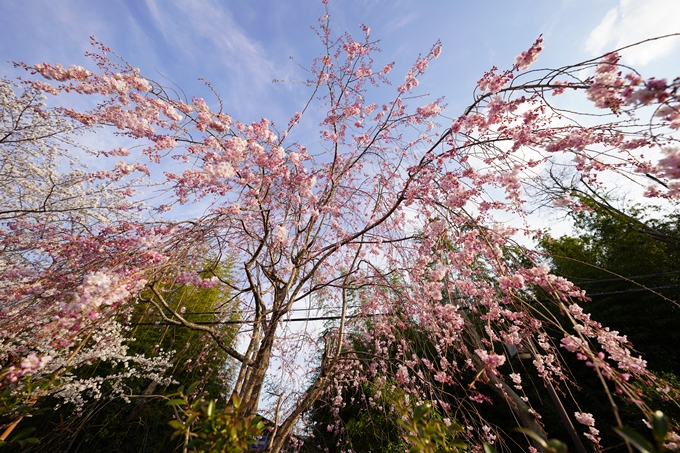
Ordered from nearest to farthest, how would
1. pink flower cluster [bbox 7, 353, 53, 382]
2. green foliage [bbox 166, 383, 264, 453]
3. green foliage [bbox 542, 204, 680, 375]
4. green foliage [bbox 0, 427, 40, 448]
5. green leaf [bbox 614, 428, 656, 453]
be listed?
green leaf [bbox 614, 428, 656, 453] < green foliage [bbox 166, 383, 264, 453] < green foliage [bbox 0, 427, 40, 448] < pink flower cluster [bbox 7, 353, 53, 382] < green foliage [bbox 542, 204, 680, 375]

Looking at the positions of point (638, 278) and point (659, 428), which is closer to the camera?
point (659, 428)

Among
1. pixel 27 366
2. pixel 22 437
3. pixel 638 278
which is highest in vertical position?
pixel 638 278

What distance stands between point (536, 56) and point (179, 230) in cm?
337

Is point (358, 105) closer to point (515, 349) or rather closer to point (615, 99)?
point (615, 99)

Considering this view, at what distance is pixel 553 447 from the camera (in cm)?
82

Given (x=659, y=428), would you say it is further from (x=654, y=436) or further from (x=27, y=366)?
(x=27, y=366)

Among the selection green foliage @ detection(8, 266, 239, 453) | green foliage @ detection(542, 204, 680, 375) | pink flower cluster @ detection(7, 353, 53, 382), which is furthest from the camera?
green foliage @ detection(542, 204, 680, 375)

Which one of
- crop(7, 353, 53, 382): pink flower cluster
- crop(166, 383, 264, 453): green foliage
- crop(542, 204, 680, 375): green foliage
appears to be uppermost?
crop(542, 204, 680, 375): green foliage

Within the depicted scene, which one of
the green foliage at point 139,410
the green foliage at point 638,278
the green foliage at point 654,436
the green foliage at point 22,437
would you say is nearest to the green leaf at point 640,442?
the green foliage at point 654,436

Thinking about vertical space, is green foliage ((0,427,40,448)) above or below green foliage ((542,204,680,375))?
below

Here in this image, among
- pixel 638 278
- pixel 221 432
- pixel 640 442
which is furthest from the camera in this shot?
pixel 638 278

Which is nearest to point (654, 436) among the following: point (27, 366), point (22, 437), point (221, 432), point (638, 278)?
point (221, 432)

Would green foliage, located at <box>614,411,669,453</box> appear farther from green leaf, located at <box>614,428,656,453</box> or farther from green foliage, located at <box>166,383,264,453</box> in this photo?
green foliage, located at <box>166,383,264,453</box>

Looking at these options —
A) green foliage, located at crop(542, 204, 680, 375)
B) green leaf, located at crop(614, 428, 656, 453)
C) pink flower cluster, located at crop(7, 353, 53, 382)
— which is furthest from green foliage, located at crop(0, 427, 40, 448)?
green foliage, located at crop(542, 204, 680, 375)
